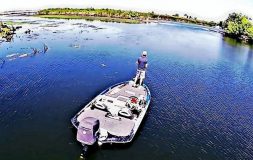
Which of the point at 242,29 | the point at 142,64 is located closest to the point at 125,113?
the point at 142,64

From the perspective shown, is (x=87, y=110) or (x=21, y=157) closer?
(x=21, y=157)

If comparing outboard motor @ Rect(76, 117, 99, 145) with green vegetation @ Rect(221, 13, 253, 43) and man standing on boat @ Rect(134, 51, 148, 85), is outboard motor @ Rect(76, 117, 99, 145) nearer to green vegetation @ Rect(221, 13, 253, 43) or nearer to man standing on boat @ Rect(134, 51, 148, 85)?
man standing on boat @ Rect(134, 51, 148, 85)

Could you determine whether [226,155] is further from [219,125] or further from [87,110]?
[87,110]

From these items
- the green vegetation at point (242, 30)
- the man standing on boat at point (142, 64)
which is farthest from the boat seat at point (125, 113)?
the green vegetation at point (242, 30)

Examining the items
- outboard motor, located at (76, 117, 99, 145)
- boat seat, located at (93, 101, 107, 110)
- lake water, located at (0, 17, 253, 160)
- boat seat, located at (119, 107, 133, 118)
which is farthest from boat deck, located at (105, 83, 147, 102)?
outboard motor, located at (76, 117, 99, 145)

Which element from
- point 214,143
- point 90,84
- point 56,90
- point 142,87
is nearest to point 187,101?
point 142,87

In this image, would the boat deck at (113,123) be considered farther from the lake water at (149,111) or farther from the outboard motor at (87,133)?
the outboard motor at (87,133)

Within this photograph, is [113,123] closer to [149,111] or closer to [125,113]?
[125,113]

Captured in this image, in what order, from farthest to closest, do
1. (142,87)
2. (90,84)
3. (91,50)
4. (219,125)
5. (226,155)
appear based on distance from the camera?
(91,50) → (90,84) → (142,87) → (219,125) → (226,155)

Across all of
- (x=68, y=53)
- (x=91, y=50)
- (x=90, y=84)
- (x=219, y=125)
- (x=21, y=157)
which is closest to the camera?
(x=21, y=157)
